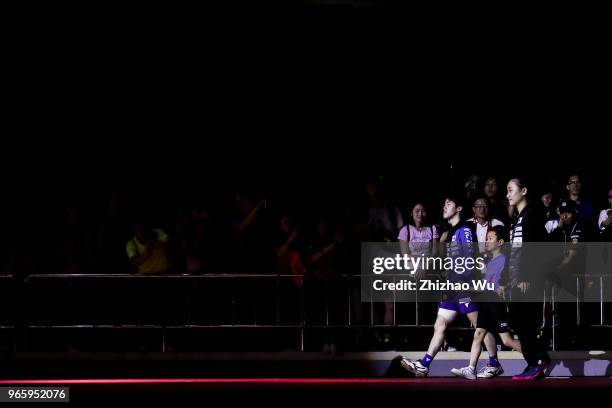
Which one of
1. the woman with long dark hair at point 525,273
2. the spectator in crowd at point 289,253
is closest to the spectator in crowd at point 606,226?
the woman with long dark hair at point 525,273

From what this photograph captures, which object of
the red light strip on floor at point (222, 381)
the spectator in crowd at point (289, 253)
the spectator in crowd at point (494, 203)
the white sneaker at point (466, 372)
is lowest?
the red light strip on floor at point (222, 381)

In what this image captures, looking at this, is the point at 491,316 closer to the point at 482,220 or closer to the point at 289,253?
the point at 482,220

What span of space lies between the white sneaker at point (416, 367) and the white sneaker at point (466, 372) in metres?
0.35

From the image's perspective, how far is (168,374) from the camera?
39.3ft

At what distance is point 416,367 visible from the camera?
37.4 feet

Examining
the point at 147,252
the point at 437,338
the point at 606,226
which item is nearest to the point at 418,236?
the point at 437,338

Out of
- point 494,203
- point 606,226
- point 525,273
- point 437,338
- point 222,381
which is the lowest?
point 222,381

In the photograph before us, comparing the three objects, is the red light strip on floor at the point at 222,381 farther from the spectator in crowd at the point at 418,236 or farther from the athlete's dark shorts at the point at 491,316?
the spectator in crowd at the point at 418,236

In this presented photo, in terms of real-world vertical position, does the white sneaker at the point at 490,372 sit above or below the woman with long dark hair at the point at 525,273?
below

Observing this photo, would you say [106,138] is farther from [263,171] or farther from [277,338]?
[277,338]

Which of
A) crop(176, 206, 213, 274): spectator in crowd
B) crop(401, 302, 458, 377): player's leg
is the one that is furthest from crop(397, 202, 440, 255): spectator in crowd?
crop(176, 206, 213, 274): spectator in crowd

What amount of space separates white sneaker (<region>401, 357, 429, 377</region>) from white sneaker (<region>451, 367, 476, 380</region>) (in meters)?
0.35

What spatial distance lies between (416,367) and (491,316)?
1082 millimetres

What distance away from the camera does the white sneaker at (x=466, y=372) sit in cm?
1130
